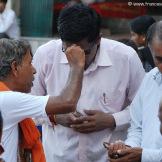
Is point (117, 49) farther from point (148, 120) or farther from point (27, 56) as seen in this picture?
point (27, 56)

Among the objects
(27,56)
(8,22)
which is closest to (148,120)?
(27,56)

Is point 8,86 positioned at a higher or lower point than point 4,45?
lower

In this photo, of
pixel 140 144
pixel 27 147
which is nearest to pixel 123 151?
pixel 140 144

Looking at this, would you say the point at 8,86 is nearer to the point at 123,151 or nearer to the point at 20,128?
the point at 20,128

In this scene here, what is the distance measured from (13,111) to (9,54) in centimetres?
34

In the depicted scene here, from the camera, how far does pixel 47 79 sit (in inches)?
167

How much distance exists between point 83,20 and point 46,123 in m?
0.83

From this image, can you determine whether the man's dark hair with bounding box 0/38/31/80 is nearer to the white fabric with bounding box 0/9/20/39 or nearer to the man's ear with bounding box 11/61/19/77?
the man's ear with bounding box 11/61/19/77

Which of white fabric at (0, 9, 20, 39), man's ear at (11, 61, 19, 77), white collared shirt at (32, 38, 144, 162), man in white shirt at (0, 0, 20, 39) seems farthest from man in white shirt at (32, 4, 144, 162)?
white fabric at (0, 9, 20, 39)

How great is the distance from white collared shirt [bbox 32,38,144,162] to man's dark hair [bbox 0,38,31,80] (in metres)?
0.67

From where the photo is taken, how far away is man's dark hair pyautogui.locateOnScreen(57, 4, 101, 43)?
3891 mm

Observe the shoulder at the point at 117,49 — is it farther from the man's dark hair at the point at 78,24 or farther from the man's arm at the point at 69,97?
the man's arm at the point at 69,97

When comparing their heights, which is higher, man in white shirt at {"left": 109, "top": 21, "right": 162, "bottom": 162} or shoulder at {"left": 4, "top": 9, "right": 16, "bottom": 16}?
man in white shirt at {"left": 109, "top": 21, "right": 162, "bottom": 162}

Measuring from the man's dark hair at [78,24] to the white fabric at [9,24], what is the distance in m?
6.27
